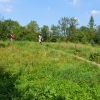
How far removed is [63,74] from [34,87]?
2546mm

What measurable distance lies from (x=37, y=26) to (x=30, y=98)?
90.0m

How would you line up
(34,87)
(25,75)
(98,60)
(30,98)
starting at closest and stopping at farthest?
(30,98)
(34,87)
(25,75)
(98,60)

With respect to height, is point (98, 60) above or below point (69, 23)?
below

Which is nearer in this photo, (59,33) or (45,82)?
(45,82)

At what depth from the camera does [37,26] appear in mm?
96750

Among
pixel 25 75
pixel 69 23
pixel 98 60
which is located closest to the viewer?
pixel 25 75

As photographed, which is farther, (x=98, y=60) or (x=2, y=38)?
(x=2, y=38)

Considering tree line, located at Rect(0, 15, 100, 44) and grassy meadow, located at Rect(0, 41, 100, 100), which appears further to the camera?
tree line, located at Rect(0, 15, 100, 44)

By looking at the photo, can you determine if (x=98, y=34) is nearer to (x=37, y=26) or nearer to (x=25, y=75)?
(x=37, y=26)

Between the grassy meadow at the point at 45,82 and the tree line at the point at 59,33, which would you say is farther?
the tree line at the point at 59,33

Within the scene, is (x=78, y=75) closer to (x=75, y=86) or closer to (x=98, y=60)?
(x=75, y=86)

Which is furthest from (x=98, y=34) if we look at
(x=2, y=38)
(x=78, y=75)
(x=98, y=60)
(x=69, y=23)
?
(x=78, y=75)

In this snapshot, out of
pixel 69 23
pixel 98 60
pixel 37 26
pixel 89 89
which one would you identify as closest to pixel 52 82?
pixel 89 89

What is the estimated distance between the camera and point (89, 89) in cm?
912
